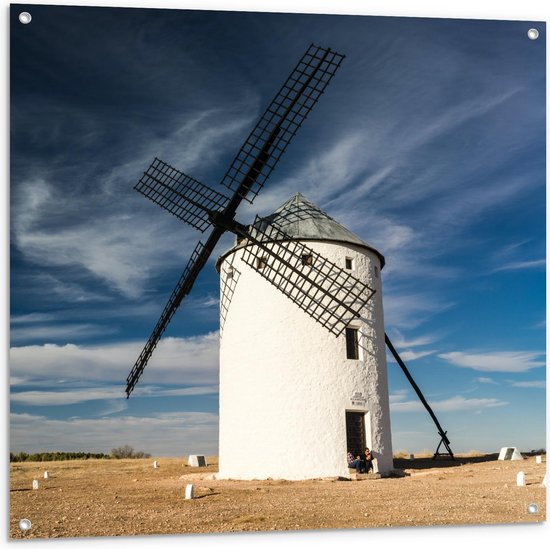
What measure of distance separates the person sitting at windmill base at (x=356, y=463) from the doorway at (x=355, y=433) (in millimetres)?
187

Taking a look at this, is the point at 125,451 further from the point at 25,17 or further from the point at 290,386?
the point at 25,17

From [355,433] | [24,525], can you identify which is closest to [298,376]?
[355,433]

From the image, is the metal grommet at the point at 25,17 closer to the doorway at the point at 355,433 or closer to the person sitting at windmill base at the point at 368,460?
the doorway at the point at 355,433

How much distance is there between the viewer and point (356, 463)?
12867mm

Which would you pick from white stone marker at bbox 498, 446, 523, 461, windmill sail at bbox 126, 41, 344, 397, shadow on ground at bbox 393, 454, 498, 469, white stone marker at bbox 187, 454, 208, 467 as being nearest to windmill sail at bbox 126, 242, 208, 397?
windmill sail at bbox 126, 41, 344, 397

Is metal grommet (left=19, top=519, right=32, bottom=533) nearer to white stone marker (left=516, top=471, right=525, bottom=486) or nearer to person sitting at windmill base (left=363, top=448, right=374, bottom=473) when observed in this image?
white stone marker (left=516, top=471, right=525, bottom=486)

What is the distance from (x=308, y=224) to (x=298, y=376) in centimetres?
355

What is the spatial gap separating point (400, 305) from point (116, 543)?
263 inches

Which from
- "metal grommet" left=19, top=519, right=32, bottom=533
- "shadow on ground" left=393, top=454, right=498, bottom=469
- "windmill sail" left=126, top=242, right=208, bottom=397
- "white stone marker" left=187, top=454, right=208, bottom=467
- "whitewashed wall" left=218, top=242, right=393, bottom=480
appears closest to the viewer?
"metal grommet" left=19, top=519, right=32, bottom=533

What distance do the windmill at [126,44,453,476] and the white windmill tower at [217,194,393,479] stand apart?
0.69 feet

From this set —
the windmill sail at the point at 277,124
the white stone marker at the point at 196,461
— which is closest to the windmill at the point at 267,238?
the windmill sail at the point at 277,124

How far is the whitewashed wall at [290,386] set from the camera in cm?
1279

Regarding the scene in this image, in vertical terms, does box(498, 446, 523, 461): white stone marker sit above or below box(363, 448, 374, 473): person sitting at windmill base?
above

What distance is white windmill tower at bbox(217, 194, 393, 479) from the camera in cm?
1282
